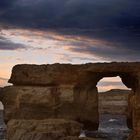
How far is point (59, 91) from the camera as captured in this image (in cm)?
4659

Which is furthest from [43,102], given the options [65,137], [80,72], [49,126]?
[65,137]

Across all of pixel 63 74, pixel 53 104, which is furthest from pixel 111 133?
pixel 63 74

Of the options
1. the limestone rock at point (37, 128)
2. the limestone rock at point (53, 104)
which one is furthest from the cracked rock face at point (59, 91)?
the limestone rock at point (37, 128)

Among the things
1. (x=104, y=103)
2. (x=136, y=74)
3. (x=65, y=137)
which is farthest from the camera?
(x=104, y=103)

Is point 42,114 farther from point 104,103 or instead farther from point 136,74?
point 104,103

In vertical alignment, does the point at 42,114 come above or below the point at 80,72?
below

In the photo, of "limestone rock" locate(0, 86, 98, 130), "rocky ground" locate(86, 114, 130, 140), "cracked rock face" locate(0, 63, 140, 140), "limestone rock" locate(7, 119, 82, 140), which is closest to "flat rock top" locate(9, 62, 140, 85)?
"cracked rock face" locate(0, 63, 140, 140)

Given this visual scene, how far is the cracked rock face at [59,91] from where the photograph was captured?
46312 millimetres

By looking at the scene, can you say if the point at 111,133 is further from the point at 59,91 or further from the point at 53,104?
the point at 59,91

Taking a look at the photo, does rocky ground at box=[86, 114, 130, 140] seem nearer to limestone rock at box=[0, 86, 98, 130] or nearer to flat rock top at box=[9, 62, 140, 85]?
limestone rock at box=[0, 86, 98, 130]

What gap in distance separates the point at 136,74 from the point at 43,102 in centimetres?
864

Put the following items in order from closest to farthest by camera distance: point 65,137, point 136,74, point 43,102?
point 65,137
point 136,74
point 43,102

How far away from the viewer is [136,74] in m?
43.7

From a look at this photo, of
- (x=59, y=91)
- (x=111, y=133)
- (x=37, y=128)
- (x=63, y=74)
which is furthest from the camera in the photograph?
(x=63, y=74)
